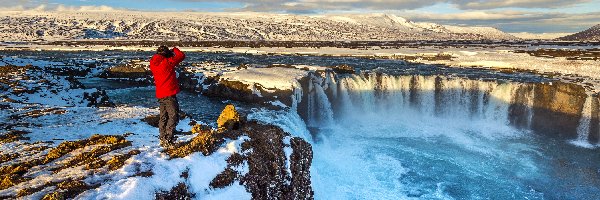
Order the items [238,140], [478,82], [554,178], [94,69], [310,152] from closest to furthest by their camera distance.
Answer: [238,140] < [310,152] < [554,178] < [478,82] < [94,69]

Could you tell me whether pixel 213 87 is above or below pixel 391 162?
above

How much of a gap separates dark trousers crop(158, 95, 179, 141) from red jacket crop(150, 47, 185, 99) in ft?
0.60

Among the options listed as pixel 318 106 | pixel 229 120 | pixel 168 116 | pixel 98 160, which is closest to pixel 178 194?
pixel 98 160

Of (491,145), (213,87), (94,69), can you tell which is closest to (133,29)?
(94,69)

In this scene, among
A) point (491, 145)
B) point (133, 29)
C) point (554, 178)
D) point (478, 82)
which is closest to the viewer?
point (554, 178)

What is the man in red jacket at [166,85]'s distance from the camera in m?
8.93

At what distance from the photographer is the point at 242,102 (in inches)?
960

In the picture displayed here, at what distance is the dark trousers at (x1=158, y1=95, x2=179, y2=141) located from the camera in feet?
31.0

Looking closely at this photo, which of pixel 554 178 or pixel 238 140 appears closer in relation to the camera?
pixel 238 140

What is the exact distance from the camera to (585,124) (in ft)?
83.1

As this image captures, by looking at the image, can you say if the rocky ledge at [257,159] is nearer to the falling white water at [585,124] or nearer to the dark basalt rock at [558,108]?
the falling white water at [585,124]

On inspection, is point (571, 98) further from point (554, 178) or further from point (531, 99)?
point (554, 178)

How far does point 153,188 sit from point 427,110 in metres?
25.6

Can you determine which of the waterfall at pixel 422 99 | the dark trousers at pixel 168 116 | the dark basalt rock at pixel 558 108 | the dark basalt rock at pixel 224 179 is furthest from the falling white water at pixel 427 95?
the dark basalt rock at pixel 224 179
